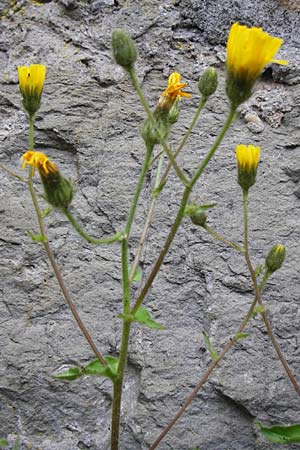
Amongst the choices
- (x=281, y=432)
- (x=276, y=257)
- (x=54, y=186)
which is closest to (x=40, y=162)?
(x=54, y=186)

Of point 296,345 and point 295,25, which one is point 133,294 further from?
point 295,25

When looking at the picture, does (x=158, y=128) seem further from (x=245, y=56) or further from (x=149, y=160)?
(x=245, y=56)

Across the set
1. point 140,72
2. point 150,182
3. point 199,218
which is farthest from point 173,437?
point 140,72

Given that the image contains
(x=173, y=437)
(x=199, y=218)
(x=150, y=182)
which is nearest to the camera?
(x=199, y=218)

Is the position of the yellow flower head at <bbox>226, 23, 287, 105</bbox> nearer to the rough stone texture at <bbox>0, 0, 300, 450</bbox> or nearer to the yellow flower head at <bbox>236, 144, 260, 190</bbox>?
the yellow flower head at <bbox>236, 144, 260, 190</bbox>

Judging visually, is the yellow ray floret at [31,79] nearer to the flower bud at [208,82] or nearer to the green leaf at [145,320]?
the flower bud at [208,82]

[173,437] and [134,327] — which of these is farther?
[134,327]
